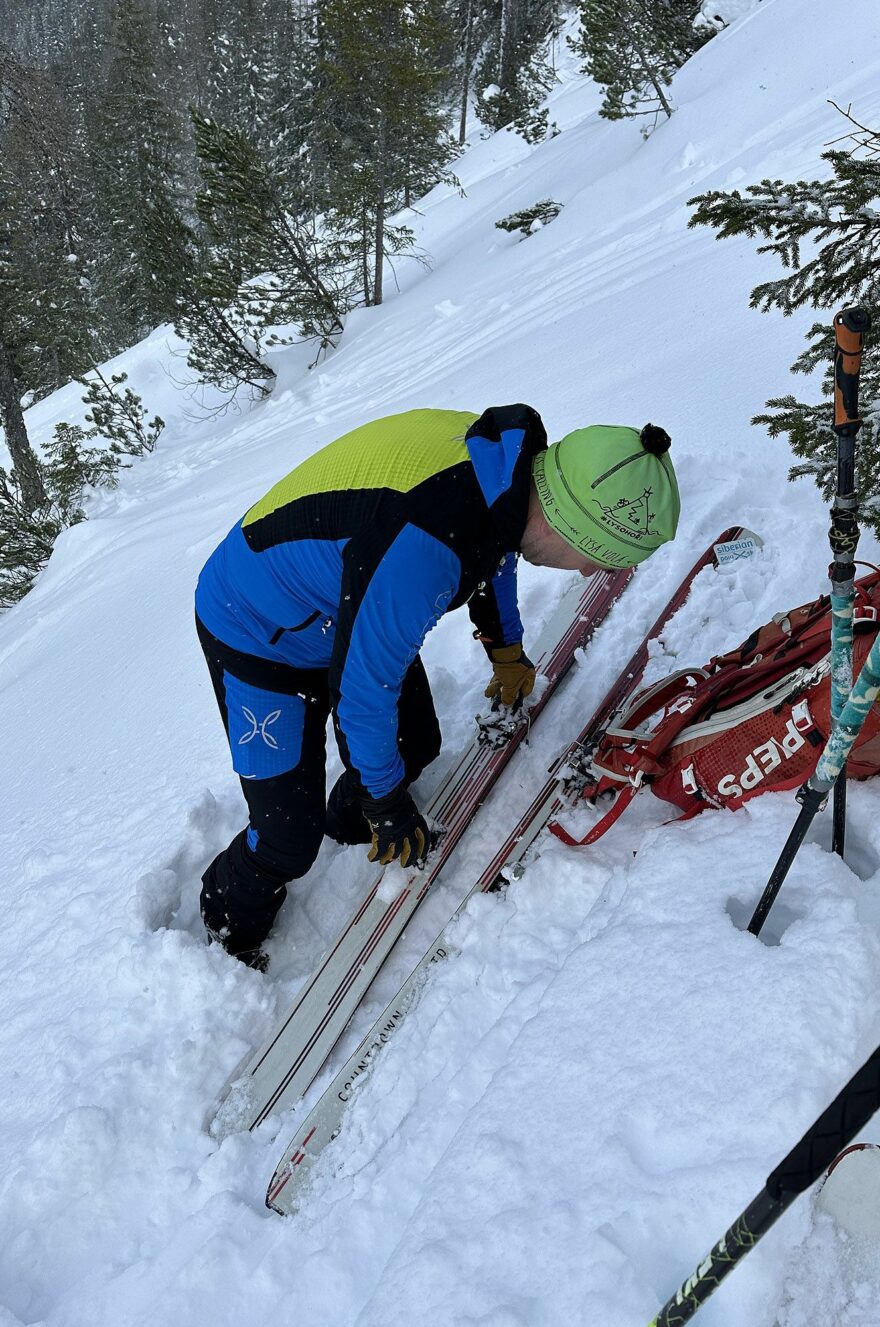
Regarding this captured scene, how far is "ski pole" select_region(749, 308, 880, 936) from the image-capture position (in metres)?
1.17

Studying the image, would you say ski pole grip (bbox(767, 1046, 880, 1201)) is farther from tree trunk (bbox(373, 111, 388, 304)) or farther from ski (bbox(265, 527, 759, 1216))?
tree trunk (bbox(373, 111, 388, 304))

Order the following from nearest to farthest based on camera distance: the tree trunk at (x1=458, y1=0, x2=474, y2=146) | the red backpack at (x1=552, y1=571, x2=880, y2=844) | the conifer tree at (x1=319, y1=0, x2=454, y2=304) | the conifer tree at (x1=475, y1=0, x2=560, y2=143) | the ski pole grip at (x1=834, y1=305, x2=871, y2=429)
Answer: the ski pole grip at (x1=834, y1=305, x2=871, y2=429), the red backpack at (x1=552, y1=571, x2=880, y2=844), the conifer tree at (x1=319, y1=0, x2=454, y2=304), the conifer tree at (x1=475, y1=0, x2=560, y2=143), the tree trunk at (x1=458, y1=0, x2=474, y2=146)

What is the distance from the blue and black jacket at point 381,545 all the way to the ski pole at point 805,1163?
1.25 metres

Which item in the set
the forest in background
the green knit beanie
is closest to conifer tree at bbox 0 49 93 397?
the forest in background

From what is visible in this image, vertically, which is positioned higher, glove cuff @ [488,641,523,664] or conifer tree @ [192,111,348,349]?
conifer tree @ [192,111,348,349]

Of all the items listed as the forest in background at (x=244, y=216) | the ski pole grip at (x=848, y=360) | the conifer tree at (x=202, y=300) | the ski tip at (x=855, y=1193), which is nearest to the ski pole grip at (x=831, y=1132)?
the ski tip at (x=855, y=1193)

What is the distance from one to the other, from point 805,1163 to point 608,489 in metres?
1.29

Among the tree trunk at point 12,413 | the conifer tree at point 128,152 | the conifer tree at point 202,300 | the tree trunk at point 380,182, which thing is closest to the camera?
the conifer tree at point 202,300

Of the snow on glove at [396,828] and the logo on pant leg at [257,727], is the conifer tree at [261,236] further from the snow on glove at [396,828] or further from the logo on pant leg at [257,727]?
the snow on glove at [396,828]

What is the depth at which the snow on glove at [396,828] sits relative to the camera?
218 cm

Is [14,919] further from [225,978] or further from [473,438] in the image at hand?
[473,438]

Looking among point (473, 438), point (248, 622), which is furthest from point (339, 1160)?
point (473, 438)

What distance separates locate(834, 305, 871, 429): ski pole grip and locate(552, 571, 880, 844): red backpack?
2.41 feet

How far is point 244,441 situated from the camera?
11453 mm
